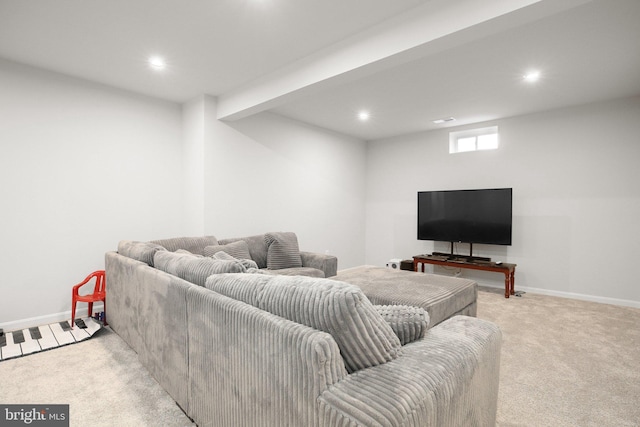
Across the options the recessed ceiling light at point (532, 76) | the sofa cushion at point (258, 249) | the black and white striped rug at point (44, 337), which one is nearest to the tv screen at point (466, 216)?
the recessed ceiling light at point (532, 76)

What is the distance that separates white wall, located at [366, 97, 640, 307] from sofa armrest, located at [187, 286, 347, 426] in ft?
15.1

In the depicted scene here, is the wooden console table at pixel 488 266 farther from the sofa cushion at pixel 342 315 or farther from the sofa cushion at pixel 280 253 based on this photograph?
the sofa cushion at pixel 342 315

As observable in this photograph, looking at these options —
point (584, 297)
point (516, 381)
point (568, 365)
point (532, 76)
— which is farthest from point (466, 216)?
point (516, 381)

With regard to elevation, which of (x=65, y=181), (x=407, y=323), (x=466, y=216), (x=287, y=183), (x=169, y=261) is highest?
(x=287, y=183)

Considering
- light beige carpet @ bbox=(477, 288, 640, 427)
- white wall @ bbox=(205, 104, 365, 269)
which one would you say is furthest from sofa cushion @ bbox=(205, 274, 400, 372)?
white wall @ bbox=(205, 104, 365, 269)

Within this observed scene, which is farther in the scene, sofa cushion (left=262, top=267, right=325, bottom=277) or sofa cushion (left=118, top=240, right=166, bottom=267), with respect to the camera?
sofa cushion (left=262, top=267, right=325, bottom=277)

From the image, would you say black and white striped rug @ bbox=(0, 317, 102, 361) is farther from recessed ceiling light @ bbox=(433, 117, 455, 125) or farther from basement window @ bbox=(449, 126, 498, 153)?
basement window @ bbox=(449, 126, 498, 153)

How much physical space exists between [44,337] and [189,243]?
1412mm

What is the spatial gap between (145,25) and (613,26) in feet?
11.5

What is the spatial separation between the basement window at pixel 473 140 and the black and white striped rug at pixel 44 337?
5332 millimetres

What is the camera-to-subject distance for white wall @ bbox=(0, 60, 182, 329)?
120 inches

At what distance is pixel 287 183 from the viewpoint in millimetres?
4961

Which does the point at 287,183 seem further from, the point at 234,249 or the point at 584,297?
the point at 584,297

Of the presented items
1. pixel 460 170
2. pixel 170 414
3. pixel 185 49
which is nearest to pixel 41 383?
pixel 170 414
